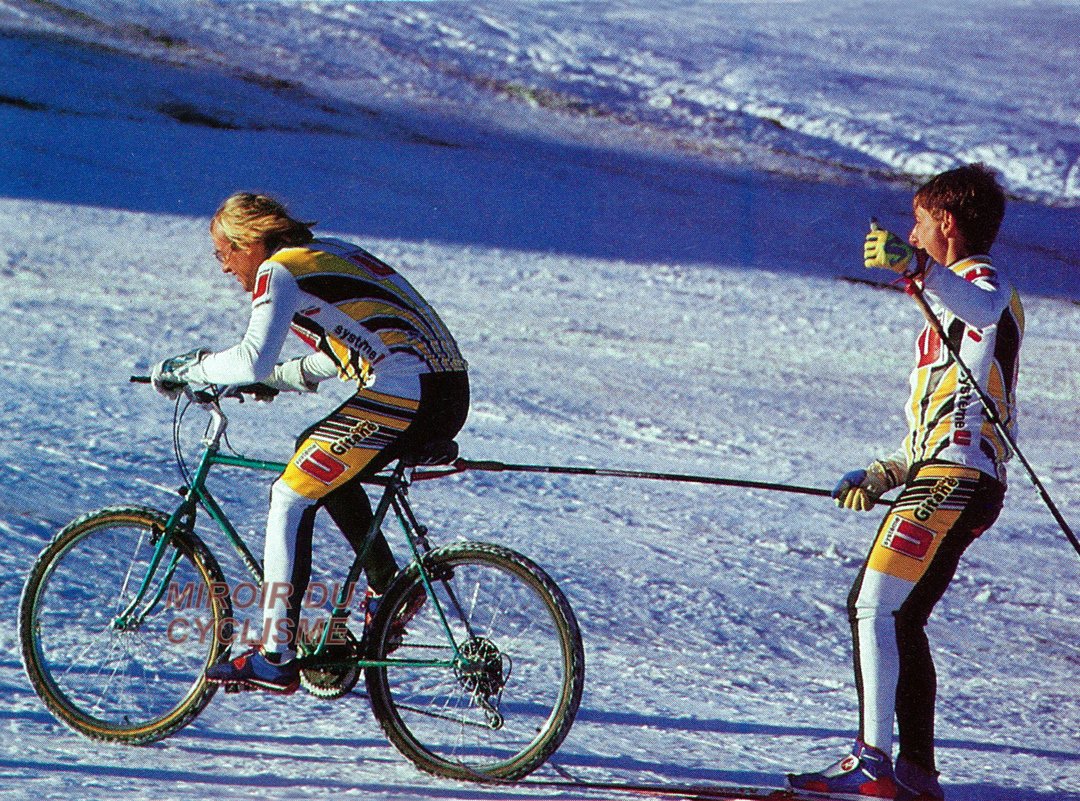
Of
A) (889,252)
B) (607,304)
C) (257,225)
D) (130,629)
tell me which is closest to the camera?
(889,252)

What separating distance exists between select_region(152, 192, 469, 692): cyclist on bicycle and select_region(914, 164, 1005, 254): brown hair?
1355 mm

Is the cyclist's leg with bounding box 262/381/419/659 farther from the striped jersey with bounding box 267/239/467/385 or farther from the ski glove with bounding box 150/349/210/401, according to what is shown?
the ski glove with bounding box 150/349/210/401

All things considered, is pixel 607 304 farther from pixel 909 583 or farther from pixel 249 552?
pixel 909 583

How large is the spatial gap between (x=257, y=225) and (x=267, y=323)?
0.32 m

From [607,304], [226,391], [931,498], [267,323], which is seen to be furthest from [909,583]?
[607,304]

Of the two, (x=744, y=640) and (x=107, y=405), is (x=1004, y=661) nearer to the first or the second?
(x=744, y=640)

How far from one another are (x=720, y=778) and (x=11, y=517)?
3244 mm

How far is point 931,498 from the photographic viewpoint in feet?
11.3

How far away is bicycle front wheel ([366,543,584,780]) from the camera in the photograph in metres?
3.66

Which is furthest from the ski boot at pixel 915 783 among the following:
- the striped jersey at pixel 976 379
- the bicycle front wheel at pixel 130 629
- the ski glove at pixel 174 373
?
the ski glove at pixel 174 373

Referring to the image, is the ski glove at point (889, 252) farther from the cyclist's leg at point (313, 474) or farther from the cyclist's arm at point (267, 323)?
the cyclist's arm at point (267, 323)

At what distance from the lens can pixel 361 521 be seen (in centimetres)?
390

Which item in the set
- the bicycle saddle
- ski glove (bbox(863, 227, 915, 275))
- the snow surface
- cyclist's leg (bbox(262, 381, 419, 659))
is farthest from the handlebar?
ski glove (bbox(863, 227, 915, 275))

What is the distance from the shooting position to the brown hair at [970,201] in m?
3.41
